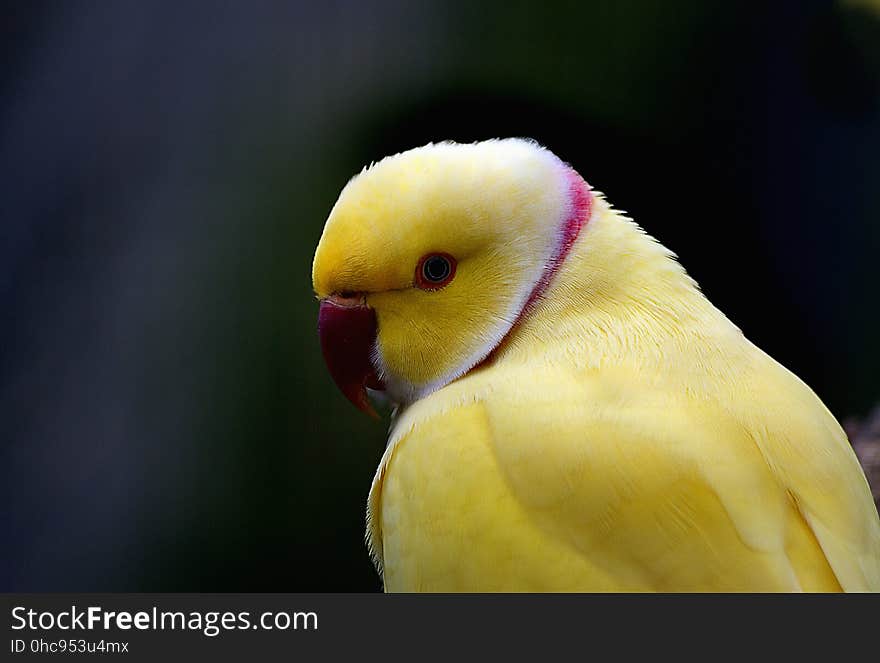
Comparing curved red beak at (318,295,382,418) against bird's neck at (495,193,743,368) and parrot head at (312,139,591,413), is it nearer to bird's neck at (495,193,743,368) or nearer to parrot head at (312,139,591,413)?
parrot head at (312,139,591,413)

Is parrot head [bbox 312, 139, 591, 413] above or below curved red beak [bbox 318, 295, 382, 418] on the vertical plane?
above

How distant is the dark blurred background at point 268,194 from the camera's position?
1.25m

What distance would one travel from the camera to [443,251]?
2.63 feet

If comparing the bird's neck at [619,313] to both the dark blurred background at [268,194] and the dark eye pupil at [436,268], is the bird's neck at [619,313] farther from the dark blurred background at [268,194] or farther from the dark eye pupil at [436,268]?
the dark blurred background at [268,194]

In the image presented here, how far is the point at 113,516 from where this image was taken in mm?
1281

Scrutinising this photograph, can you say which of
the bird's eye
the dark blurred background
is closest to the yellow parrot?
the bird's eye

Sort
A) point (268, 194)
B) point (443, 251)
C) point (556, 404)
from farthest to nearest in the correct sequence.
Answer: point (268, 194), point (443, 251), point (556, 404)

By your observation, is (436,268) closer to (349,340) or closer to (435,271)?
(435,271)

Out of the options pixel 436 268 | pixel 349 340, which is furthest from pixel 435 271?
pixel 349 340

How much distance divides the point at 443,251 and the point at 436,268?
0.02 metres

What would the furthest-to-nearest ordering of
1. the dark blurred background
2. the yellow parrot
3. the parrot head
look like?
the dark blurred background → the parrot head → the yellow parrot

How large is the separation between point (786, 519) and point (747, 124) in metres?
0.82

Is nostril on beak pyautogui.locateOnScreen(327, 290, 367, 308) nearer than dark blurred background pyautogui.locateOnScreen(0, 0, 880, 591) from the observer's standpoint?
Yes

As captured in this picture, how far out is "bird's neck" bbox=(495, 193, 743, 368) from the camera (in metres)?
0.75
